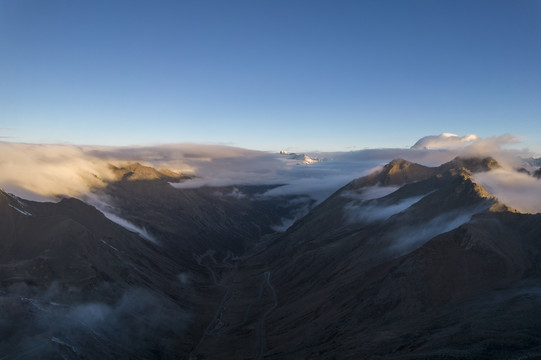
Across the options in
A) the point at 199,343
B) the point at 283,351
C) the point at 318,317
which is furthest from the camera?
the point at 199,343

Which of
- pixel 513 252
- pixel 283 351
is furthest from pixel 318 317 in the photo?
pixel 513 252

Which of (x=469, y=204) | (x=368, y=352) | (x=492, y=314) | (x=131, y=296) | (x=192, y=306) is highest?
(x=469, y=204)

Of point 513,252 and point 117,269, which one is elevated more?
point 513,252

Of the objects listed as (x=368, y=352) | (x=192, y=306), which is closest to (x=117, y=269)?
(x=192, y=306)

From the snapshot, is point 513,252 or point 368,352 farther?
point 513,252

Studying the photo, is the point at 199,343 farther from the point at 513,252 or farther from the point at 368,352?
the point at 513,252

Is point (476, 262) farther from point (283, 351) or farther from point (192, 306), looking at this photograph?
point (192, 306)

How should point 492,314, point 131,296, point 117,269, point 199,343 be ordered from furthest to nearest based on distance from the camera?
point 117,269 → point 131,296 → point 199,343 → point 492,314

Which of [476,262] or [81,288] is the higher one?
[476,262]

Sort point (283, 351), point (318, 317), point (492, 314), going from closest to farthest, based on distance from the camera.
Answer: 1. point (492, 314)
2. point (283, 351)
3. point (318, 317)
